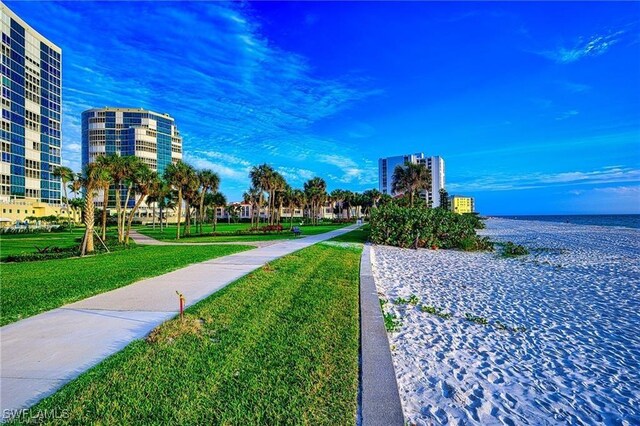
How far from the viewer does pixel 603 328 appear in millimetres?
6590

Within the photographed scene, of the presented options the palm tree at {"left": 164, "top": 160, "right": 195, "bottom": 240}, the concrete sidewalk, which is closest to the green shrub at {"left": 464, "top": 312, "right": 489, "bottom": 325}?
the concrete sidewalk

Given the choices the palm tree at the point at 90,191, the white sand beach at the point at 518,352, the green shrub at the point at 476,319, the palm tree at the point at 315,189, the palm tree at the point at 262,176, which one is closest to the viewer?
the white sand beach at the point at 518,352

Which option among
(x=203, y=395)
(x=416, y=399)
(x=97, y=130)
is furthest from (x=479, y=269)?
(x=97, y=130)

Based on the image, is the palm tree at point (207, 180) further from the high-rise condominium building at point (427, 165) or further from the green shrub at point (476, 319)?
the high-rise condominium building at point (427, 165)

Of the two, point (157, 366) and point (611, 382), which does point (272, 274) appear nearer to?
point (157, 366)

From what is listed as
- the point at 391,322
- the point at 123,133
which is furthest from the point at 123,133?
A: the point at 391,322

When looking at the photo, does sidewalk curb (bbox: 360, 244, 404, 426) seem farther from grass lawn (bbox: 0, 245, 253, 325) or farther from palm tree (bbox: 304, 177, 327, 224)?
palm tree (bbox: 304, 177, 327, 224)

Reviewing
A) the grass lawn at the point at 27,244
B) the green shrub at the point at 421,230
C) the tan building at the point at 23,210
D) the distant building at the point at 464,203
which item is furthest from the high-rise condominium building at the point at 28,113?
the distant building at the point at 464,203

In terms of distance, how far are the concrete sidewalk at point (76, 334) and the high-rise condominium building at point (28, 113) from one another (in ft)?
246

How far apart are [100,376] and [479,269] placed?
13.5m

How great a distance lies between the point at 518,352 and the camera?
5.26 meters

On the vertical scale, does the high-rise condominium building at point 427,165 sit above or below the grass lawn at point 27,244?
above

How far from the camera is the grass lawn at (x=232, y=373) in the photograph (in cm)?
308

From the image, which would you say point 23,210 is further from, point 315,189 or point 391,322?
point 391,322
